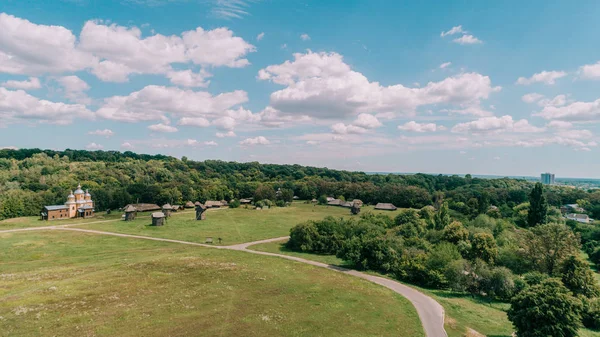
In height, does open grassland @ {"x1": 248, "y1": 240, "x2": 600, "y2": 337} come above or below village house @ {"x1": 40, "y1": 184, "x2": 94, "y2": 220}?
below

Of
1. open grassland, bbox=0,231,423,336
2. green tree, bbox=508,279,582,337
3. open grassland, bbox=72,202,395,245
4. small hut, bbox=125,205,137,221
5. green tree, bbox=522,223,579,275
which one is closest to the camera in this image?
green tree, bbox=508,279,582,337

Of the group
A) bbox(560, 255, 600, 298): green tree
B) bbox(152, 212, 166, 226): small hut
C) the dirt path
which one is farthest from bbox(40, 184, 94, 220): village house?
bbox(560, 255, 600, 298): green tree

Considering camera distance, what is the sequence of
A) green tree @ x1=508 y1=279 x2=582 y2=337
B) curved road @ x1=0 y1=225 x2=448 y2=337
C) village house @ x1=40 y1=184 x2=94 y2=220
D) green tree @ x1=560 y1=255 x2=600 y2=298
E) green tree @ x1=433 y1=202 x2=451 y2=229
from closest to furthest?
green tree @ x1=508 y1=279 x2=582 y2=337 → curved road @ x1=0 y1=225 x2=448 y2=337 → green tree @ x1=560 y1=255 x2=600 y2=298 → green tree @ x1=433 y1=202 x2=451 y2=229 → village house @ x1=40 y1=184 x2=94 y2=220

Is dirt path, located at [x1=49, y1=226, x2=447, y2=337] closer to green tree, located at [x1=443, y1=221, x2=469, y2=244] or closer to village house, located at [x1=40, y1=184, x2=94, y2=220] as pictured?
green tree, located at [x1=443, y1=221, x2=469, y2=244]

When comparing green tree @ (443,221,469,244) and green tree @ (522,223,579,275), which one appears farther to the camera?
green tree @ (443,221,469,244)

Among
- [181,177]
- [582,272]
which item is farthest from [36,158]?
[582,272]

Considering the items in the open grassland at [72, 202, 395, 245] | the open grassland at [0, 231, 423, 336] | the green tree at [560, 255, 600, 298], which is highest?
the green tree at [560, 255, 600, 298]

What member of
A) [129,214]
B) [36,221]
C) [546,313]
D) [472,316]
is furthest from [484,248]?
[36,221]
